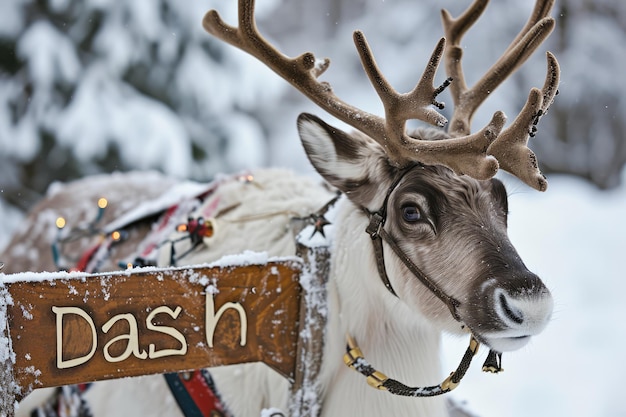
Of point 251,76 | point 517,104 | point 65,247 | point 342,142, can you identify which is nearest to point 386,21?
point 517,104

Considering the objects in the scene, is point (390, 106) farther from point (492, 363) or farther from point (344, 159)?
point (492, 363)

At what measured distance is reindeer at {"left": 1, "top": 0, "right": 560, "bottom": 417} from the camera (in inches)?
79.0

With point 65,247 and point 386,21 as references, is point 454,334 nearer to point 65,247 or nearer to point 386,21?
point 65,247

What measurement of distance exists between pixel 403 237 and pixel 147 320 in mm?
880

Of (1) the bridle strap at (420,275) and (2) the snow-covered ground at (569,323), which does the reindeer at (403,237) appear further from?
(2) the snow-covered ground at (569,323)

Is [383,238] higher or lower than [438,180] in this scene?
lower

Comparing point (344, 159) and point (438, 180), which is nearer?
point (438, 180)

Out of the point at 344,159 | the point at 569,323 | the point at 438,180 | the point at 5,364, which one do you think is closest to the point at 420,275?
the point at 438,180

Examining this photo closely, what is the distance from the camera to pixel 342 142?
2.42m

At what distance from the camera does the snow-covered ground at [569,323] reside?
5.91m

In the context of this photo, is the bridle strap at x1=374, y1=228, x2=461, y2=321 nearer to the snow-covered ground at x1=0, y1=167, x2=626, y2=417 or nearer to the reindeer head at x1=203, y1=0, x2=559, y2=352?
the reindeer head at x1=203, y1=0, x2=559, y2=352

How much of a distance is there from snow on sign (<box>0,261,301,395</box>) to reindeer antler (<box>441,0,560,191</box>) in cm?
79

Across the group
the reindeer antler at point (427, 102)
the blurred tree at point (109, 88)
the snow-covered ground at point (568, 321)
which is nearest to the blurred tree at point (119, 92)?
the blurred tree at point (109, 88)

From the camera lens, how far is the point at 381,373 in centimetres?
224
